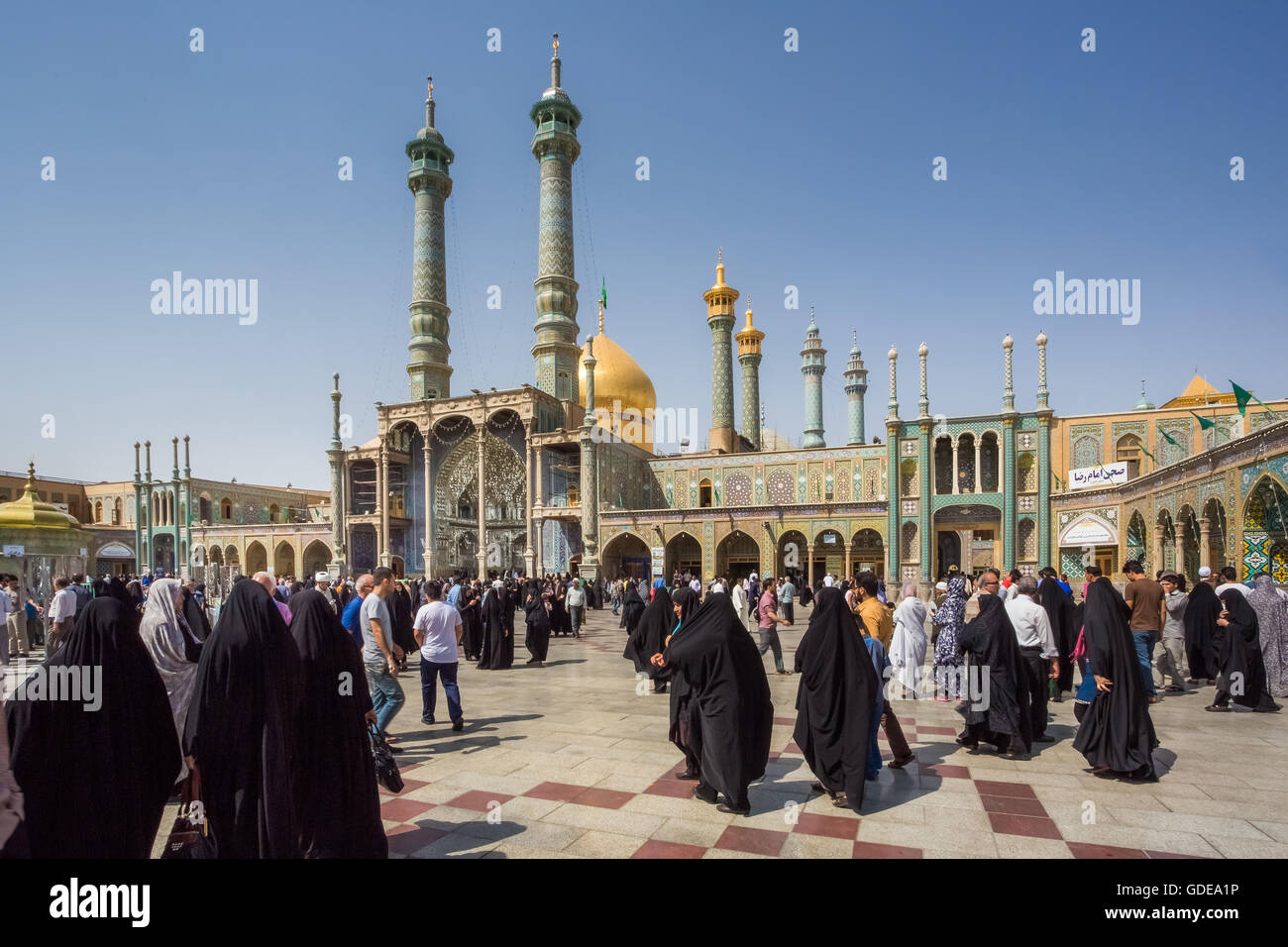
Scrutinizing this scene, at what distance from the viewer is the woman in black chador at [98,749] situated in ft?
9.82

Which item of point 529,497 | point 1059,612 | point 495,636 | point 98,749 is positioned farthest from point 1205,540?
point 529,497

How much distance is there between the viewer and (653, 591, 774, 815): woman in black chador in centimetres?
462

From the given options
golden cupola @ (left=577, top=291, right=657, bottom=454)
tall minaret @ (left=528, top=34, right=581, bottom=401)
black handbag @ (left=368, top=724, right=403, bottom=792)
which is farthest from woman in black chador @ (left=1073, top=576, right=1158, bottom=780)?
golden cupola @ (left=577, top=291, right=657, bottom=454)

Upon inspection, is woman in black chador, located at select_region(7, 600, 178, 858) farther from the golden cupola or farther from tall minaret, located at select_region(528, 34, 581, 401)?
the golden cupola

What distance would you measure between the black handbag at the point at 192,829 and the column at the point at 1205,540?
1975 cm

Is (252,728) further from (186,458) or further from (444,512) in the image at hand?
(186,458)

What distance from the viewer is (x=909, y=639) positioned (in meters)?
7.12

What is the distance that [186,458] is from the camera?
149 feet

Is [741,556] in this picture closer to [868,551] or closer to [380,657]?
[868,551]

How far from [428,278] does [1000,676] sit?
136 ft

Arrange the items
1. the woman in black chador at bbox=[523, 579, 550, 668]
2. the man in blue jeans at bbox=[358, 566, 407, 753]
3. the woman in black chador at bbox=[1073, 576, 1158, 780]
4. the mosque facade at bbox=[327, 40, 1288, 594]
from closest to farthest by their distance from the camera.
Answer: the woman in black chador at bbox=[1073, 576, 1158, 780]
the man in blue jeans at bbox=[358, 566, 407, 753]
the woman in black chador at bbox=[523, 579, 550, 668]
the mosque facade at bbox=[327, 40, 1288, 594]

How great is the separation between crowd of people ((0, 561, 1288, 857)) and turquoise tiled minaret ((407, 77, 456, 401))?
34.6 m
